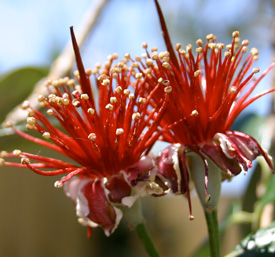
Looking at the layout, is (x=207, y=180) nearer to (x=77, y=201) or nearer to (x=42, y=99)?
(x=77, y=201)

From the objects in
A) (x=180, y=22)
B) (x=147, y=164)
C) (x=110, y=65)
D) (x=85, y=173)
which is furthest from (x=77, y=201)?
(x=180, y=22)

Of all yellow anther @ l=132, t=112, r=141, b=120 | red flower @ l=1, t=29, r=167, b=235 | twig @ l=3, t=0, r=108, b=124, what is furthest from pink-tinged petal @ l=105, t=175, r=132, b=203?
twig @ l=3, t=0, r=108, b=124

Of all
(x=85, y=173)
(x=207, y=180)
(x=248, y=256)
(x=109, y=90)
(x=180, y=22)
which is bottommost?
(x=248, y=256)

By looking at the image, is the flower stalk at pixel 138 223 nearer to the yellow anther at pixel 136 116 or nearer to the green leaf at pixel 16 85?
the yellow anther at pixel 136 116

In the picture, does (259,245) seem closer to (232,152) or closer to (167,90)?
(232,152)

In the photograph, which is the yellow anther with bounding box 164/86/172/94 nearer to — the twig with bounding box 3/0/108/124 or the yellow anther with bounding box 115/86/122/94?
the yellow anther with bounding box 115/86/122/94
